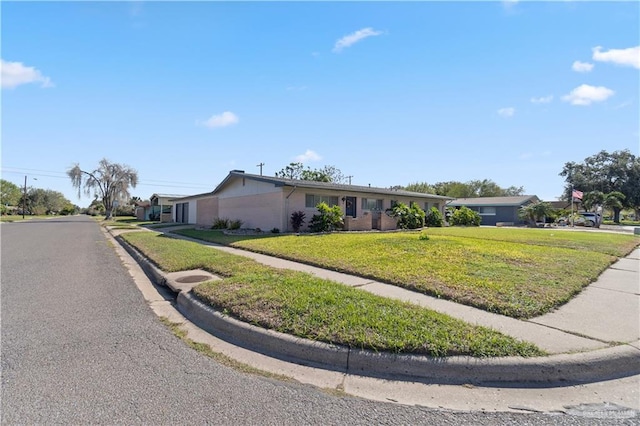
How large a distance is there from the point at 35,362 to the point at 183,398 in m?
1.87

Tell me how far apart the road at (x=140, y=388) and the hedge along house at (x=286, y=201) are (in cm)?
1250

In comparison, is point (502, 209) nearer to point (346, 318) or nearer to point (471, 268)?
point (471, 268)

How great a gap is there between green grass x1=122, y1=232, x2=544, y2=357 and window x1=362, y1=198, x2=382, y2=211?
1586 centimetres

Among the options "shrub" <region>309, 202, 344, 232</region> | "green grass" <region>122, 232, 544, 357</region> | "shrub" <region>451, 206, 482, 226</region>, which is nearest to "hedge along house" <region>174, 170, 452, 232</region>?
"shrub" <region>309, 202, 344, 232</region>

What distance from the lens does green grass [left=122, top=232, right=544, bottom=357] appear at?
3.53 m

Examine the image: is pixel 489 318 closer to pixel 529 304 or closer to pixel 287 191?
pixel 529 304

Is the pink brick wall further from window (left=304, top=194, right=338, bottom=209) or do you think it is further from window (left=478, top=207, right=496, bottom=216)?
window (left=478, top=207, right=496, bottom=216)

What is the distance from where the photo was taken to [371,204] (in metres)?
22.5

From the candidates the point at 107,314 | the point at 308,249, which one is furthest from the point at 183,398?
the point at 308,249

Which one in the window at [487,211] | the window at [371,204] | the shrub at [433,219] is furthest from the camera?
the window at [487,211]

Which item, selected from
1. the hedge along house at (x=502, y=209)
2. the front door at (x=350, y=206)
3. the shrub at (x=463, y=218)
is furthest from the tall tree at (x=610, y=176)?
the front door at (x=350, y=206)

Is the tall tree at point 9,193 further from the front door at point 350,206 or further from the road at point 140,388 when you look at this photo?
the road at point 140,388

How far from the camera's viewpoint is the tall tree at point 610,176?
46.1 metres

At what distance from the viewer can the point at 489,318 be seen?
452cm
